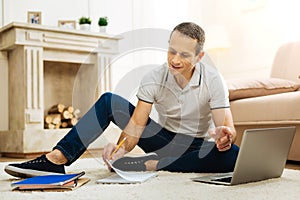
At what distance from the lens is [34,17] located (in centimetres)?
373

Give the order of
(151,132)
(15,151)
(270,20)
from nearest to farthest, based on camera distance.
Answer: (151,132), (15,151), (270,20)

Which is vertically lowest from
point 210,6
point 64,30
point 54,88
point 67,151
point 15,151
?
point 15,151

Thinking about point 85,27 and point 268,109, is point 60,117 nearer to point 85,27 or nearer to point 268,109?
point 85,27

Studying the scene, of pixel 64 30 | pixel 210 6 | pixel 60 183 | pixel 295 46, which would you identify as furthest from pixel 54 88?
pixel 60 183

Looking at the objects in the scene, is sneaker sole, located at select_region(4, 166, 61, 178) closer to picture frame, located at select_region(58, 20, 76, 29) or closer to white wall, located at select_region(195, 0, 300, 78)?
picture frame, located at select_region(58, 20, 76, 29)

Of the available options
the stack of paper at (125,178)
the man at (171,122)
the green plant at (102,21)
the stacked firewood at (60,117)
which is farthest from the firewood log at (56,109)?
the stack of paper at (125,178)

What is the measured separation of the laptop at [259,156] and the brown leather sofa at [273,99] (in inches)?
26.0

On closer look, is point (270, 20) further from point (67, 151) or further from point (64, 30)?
point (67, 151)

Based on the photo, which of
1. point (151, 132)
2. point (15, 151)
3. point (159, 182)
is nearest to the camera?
point (159, 182)

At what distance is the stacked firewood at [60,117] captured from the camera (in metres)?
3.70

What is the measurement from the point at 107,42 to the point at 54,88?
0.61 metres

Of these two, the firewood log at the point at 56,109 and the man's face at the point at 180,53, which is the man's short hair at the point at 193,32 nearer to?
the man's face at the point at 180,53

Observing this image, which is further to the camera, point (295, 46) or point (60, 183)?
point (295, 46)

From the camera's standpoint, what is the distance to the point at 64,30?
140 inches
